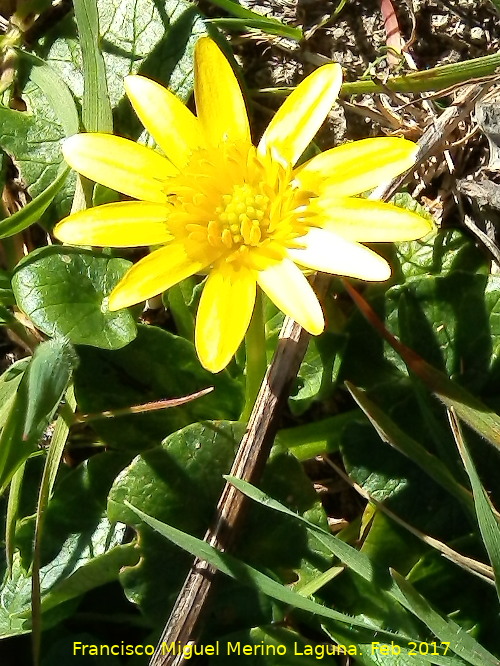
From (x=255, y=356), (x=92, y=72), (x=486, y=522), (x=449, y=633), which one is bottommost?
(x=449, y=633)

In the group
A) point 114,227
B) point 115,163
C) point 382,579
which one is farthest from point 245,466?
point 115,163

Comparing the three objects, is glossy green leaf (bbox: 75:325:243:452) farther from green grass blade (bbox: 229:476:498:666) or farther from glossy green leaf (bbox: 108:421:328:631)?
green grass blade (bbox: 229:476:498:666)

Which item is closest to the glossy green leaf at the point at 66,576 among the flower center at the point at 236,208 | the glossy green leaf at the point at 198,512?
the glossy green leaf at the point at 198,512

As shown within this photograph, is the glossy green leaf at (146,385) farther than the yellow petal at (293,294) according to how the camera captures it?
Yes

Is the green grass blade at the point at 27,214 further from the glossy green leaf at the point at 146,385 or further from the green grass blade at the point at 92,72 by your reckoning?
the glossy green leaf at the point at 146,385

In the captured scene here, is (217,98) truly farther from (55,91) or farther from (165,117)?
(55,91)

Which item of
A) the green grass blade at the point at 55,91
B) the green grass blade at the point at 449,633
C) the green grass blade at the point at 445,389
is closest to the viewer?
the green grass blade at the point at 449,633

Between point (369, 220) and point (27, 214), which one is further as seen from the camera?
point (27, 214)
